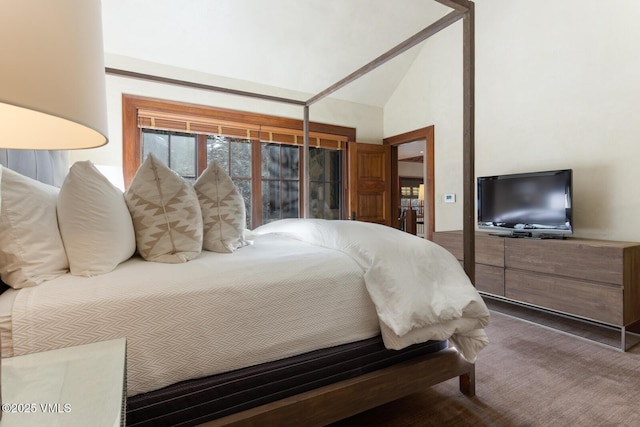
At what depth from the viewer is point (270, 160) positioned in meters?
4.12

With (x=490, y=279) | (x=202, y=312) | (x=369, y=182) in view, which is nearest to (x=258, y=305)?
(x=202, y=312)

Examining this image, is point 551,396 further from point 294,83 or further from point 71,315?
point 294,83

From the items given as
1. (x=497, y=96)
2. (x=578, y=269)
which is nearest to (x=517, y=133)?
(x=497, y=96)

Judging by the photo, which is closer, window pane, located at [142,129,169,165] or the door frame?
window pane, located at [142,129,169,165]

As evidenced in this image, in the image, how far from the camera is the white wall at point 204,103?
3102mm

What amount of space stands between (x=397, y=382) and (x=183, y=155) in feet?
10.7

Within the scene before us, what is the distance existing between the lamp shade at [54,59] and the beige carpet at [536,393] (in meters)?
1.50

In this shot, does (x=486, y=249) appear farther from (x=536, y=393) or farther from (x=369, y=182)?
(x=369, y=182)

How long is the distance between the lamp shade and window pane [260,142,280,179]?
11.5 feet

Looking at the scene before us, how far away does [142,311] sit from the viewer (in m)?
0.90

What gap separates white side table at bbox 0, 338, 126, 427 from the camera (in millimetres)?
535

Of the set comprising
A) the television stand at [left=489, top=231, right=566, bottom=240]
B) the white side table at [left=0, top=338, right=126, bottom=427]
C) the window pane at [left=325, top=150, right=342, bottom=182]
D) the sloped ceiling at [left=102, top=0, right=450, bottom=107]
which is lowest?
the white side table at [left=0, top=338, right=126, bottom=427]

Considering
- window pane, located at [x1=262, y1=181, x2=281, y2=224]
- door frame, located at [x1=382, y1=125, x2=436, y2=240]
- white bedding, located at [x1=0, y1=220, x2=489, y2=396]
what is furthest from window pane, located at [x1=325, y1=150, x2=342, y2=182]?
white bedding, located at [x1=0, y1=220, x2=489, y2=396]

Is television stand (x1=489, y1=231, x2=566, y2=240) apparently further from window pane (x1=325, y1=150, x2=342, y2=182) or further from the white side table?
the white side table
